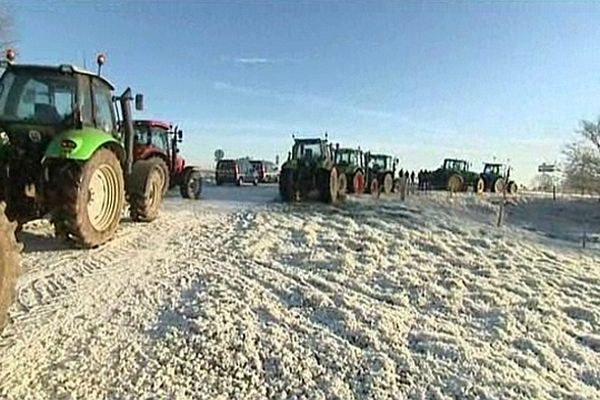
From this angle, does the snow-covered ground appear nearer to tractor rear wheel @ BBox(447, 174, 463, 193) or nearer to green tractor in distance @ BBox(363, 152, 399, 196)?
green tractor in distance @ BBox(363, 152, 399, 196)

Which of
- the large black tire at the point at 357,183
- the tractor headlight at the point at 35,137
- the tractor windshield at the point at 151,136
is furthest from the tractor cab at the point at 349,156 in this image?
the tractor headlight at the point at 35,137

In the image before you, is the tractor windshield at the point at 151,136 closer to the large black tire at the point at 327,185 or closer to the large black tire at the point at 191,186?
the large black tire at the point at 191,186

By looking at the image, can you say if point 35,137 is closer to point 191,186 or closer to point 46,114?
point 46,114

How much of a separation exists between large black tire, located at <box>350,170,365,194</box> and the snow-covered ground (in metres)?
13.1

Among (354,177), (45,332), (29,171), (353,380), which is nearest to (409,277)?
(353,380)

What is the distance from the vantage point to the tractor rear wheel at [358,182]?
21.1m

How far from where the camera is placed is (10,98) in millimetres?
6621

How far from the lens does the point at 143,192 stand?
8.58 meters

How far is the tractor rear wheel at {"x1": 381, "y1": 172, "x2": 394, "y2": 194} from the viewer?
24.9 metres

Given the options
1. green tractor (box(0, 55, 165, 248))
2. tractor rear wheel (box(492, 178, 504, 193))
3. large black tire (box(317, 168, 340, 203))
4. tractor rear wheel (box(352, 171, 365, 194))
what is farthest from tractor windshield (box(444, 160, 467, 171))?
green tractor (box(0, 55, 165, 248))

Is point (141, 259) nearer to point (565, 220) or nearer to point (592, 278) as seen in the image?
point (592, 278)

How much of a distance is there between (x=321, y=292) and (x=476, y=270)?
2691 millimetres

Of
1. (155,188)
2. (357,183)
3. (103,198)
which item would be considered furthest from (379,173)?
(103,198)

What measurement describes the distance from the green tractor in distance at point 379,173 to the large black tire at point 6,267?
19881 mm
